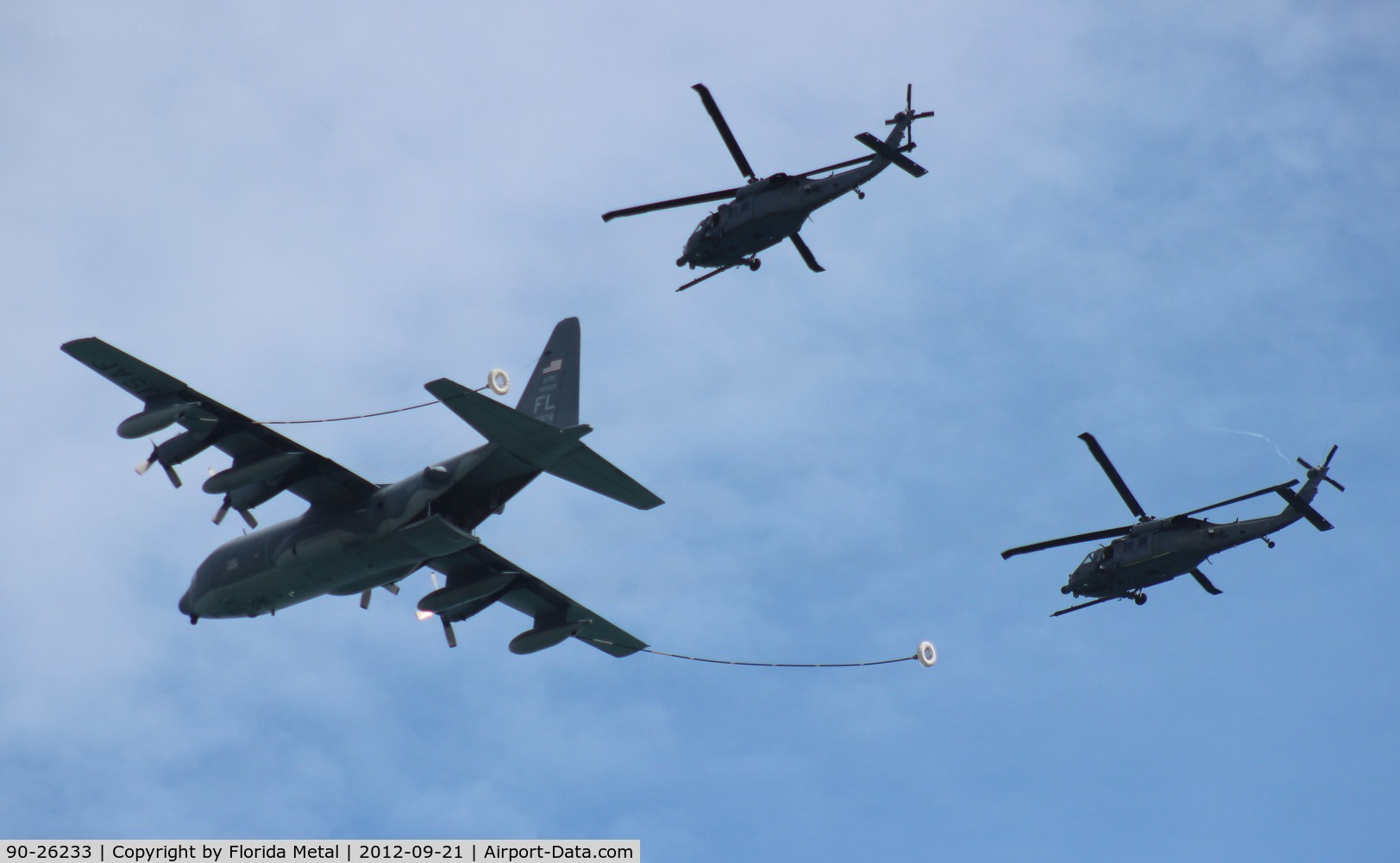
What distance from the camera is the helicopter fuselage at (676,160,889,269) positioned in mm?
40031

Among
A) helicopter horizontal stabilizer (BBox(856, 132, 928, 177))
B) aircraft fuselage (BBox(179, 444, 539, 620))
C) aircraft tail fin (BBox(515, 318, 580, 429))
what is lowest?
aircraft fuselage (BBox(179, 444, 539, 620))

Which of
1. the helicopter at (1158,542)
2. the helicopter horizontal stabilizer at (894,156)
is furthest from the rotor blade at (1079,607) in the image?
the helicopter horizontal stabilizer at (894,156)

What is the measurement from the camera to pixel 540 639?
45.2m

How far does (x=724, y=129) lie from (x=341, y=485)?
13.8m

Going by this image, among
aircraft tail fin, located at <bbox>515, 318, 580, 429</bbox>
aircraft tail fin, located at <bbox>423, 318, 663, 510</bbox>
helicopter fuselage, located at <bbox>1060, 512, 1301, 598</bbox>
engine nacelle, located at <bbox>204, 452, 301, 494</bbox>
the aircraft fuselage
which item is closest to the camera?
aircraft tail fin, located at <bbox>423, 318, 663, 510</bbox>

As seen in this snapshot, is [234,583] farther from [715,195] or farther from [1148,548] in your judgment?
[1148,548]

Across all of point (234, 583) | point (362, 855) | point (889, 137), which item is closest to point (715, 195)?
point (889, 137)

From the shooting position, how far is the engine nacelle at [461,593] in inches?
1711

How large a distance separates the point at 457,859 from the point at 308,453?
10949 mm

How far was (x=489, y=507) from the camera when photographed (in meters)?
39.1

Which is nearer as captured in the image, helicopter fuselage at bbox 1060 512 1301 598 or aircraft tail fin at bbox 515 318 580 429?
aircraft tail fin at bbox 515 318 580 429

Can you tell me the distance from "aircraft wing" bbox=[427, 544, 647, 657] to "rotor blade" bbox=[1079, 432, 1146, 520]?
1436cm

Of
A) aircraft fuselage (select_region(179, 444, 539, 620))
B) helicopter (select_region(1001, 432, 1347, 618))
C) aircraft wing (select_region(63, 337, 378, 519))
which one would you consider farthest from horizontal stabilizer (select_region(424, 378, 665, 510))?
helicopter (select_region(1001, 432, 1347, 618))

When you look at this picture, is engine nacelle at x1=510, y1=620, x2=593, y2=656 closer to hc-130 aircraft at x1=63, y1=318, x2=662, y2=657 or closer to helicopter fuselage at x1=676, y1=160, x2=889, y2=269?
hc-130 aircraft at x1=63, y1=318, x2=662, y2=657
